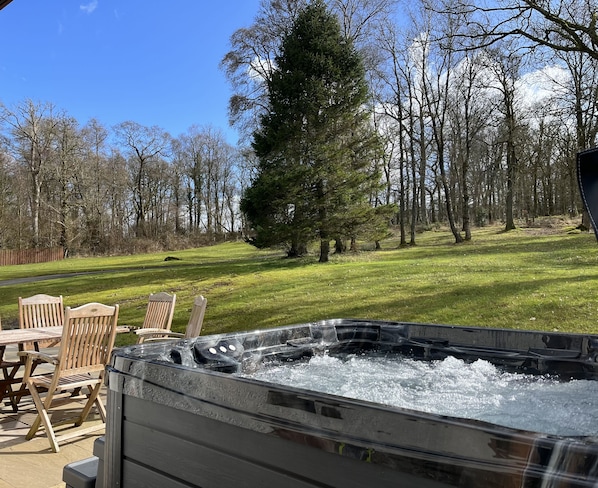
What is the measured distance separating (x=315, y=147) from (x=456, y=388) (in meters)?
14.0

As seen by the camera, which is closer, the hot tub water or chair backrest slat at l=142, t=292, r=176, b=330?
the hot tub water

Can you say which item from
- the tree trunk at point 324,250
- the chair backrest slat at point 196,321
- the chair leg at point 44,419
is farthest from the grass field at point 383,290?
the chair leg at point 44,419

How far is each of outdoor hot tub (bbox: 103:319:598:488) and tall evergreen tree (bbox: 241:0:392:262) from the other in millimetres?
12367

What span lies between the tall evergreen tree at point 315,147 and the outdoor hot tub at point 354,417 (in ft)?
40.6

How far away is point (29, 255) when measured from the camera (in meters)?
29.2

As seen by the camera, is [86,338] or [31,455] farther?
[86,338]

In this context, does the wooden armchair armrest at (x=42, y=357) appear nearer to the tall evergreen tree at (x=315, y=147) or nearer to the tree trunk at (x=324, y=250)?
the tall evergreen tree at (x=315, y=147)

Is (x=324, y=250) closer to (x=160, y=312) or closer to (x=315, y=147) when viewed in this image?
(x=315, y=147)

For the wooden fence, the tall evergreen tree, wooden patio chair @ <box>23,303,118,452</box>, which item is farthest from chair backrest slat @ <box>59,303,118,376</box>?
the wooden fence

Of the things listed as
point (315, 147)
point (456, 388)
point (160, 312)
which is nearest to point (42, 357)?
point (160, 312)

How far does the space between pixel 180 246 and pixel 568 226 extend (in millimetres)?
25606

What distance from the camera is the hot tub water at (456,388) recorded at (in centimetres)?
238

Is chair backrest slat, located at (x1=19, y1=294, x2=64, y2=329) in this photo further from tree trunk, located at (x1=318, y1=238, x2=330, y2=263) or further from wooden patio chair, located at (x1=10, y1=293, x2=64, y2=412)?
tree trunk, located at (x1=318, y1=238, x2=330, y2=263)

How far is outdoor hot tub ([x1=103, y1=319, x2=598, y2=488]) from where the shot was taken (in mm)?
1054
